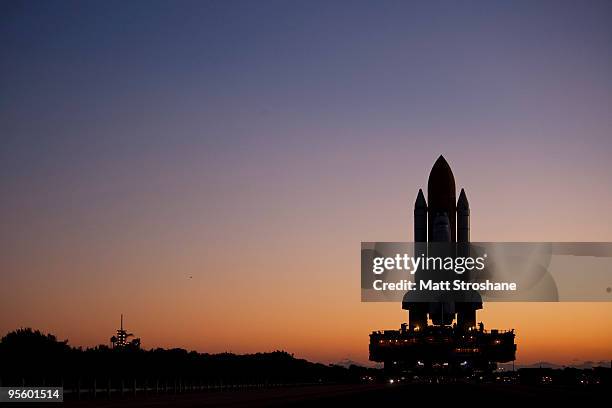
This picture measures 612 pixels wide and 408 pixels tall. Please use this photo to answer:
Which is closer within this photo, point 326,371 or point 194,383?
point 194,383

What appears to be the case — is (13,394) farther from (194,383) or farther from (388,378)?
(388,378)

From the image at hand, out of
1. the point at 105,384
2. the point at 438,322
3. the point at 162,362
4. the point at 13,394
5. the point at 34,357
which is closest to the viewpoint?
the point at 13,394

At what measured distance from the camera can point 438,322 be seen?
150 metres

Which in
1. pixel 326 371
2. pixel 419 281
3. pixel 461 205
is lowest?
pixel 326 371

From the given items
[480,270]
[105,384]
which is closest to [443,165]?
[480,270]

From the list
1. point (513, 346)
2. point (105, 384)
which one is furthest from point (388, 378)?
point (105, 384)

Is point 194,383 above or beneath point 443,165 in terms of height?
beneath

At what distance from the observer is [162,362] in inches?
4577

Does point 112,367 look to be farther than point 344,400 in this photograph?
Yes

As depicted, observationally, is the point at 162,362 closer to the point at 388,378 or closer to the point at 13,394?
the point at 388,378

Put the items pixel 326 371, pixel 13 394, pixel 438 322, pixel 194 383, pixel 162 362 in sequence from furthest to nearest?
pixel 326 371 → pixel 438 322 → pixel 162 362 → pixel 194 383 → pixel 13 394

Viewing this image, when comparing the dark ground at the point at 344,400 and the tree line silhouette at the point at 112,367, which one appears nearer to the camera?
the dark ground at the point at 344,400

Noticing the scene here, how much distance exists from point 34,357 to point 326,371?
88.9 metres

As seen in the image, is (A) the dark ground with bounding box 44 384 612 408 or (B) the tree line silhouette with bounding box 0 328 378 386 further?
(B) the tree line silhouette with bounding box 0 328 378 386
